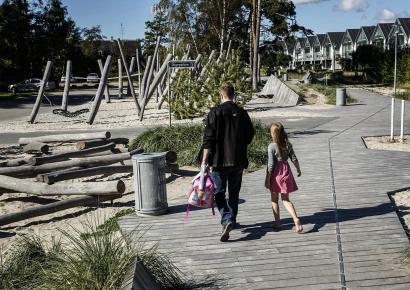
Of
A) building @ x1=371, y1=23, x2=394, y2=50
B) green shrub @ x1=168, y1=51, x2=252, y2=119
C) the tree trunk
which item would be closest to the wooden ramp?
the tree trunk

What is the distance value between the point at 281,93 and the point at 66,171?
22.5 metres

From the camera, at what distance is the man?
20.3 feet

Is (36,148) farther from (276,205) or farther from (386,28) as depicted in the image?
(386,28)

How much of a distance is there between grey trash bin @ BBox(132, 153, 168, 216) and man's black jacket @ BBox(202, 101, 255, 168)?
1495 mm

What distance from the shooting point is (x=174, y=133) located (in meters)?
13.3

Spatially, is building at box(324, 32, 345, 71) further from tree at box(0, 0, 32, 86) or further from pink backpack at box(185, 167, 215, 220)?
pink backpack at box(185, 167, 215, 220)

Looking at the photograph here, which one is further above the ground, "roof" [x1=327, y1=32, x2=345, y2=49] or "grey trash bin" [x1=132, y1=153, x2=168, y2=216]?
"roof" [x1=327, y1=32, x2=345, y2=49]

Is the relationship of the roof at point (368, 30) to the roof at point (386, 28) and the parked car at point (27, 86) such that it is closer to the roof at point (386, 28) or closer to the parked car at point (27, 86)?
the roof at point (386, 28)

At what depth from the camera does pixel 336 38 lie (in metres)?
99.7

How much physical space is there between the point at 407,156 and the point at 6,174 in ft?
27.2

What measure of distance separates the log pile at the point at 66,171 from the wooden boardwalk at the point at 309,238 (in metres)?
1.47

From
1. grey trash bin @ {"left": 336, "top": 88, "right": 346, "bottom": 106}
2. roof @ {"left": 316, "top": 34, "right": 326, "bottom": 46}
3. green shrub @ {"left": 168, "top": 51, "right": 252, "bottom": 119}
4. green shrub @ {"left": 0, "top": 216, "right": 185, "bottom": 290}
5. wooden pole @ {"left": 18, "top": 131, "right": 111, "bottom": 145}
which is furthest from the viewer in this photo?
roof @ {"left": 316, "top": 34, "right": 326, "bottom": 46}

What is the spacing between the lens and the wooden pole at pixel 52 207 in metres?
8.02

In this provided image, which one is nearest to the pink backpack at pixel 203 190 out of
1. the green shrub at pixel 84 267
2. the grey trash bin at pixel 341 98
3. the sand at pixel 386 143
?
the green shrub at pixel 84 267
